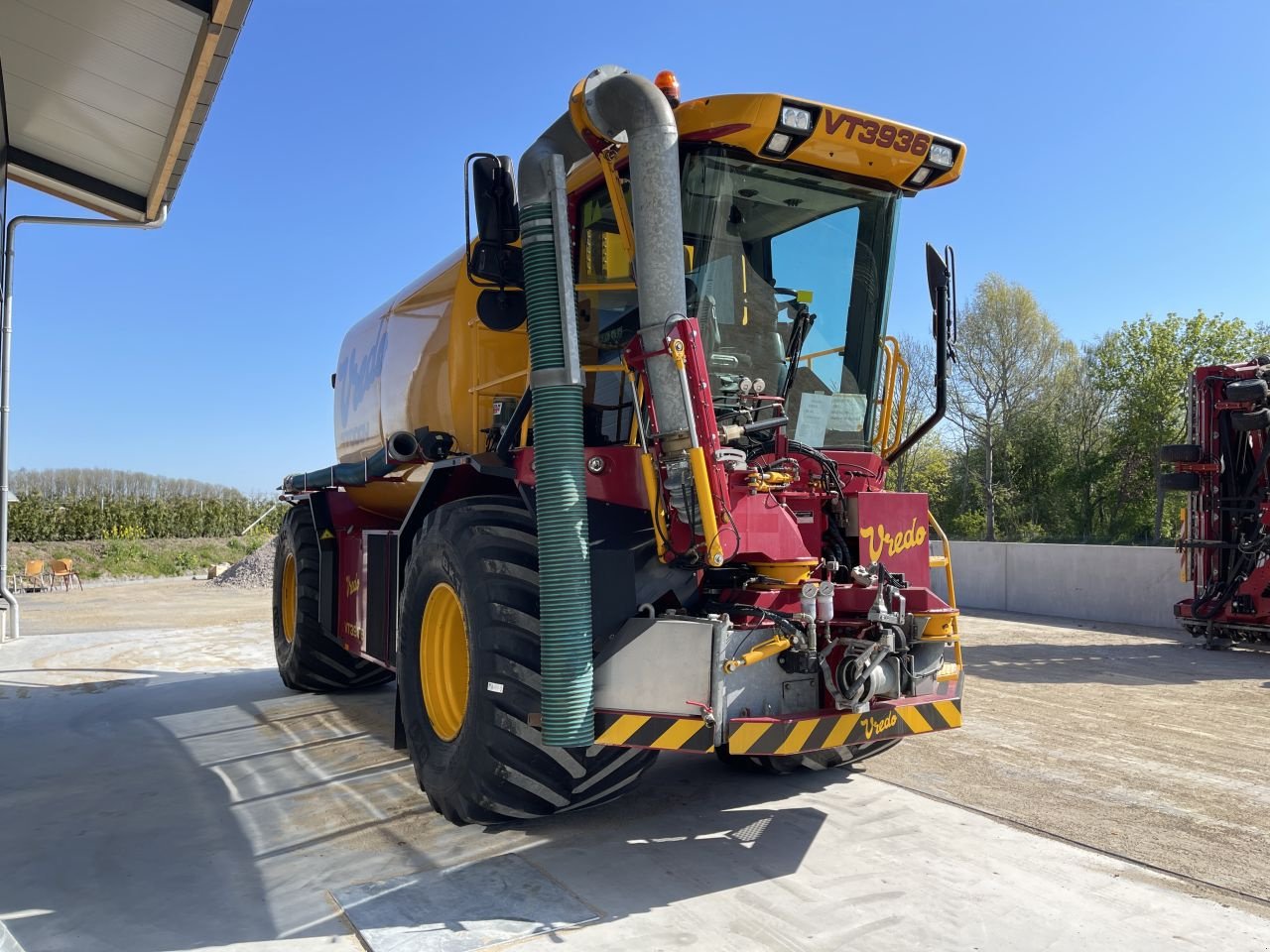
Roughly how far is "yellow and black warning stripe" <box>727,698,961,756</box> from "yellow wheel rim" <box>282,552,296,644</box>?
5867mm

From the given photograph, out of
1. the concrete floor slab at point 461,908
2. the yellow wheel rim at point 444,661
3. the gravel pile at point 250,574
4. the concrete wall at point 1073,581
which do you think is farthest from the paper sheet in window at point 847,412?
the gravel pile at point 250,574

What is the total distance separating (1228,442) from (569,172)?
944cm

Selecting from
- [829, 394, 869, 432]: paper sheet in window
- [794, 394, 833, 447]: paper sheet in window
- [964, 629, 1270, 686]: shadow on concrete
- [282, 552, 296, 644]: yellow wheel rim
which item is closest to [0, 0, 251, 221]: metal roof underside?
[282, 552, 296, 644]: yellow wheel rim

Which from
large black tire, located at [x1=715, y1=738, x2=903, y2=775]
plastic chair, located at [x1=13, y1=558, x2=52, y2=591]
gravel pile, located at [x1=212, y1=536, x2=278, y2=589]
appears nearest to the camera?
large black tire, located at [x1=715, y1=738, x2=903, y2=775]

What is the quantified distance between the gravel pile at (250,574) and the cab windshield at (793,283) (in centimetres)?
2035

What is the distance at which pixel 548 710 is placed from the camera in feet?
12.1

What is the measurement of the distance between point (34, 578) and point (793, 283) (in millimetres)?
23637

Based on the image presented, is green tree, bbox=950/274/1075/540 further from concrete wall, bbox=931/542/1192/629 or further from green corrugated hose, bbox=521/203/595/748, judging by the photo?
green corrugated hose, bbox=521/203/595/748

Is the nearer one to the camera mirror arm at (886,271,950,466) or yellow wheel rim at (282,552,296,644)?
mirror arm at (886,271,950,466)

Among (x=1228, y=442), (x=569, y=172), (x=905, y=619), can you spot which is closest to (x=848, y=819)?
(x=905, y=619)

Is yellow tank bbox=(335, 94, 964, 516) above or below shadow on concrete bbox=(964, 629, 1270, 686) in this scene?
above

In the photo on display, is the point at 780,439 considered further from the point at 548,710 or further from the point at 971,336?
the point at 971,336

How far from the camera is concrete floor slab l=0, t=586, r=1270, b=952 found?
3357 millimetres

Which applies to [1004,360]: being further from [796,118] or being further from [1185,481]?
[796,118]
